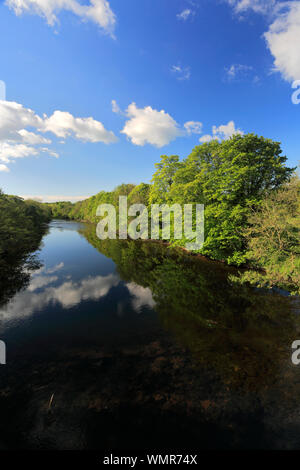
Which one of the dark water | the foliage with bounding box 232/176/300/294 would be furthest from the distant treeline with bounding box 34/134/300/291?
the dark water

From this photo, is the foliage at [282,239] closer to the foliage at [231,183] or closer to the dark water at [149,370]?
the foliage at [231,183]

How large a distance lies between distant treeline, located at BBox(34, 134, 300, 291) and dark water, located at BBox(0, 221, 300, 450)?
4410mm

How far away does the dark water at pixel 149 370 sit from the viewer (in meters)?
5.84

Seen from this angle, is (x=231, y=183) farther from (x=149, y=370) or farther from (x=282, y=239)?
(x=149, y=370)

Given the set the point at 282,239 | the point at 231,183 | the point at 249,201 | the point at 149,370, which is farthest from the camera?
the point at 231,183

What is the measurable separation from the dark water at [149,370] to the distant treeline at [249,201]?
4.41m

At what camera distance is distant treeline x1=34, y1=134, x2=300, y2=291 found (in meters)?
13.8

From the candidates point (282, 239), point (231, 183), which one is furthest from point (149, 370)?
point (231, 183)

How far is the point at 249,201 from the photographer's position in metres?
18.4

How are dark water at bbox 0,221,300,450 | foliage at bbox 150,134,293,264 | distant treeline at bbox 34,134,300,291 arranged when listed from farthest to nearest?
1. foliage at bbox 150,134,293,264
2. distant treeline at bbox 34,134,300,291
3. dark water at bbox 0,221,300,450

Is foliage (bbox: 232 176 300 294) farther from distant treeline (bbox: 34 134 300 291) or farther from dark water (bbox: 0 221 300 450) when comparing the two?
dark water (bbox: 0 221 300 450)

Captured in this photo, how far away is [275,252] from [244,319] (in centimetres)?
588

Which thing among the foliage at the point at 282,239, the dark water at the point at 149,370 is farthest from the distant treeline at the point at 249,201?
the dark water at the point at 149,370

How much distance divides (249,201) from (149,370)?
17.7 m
